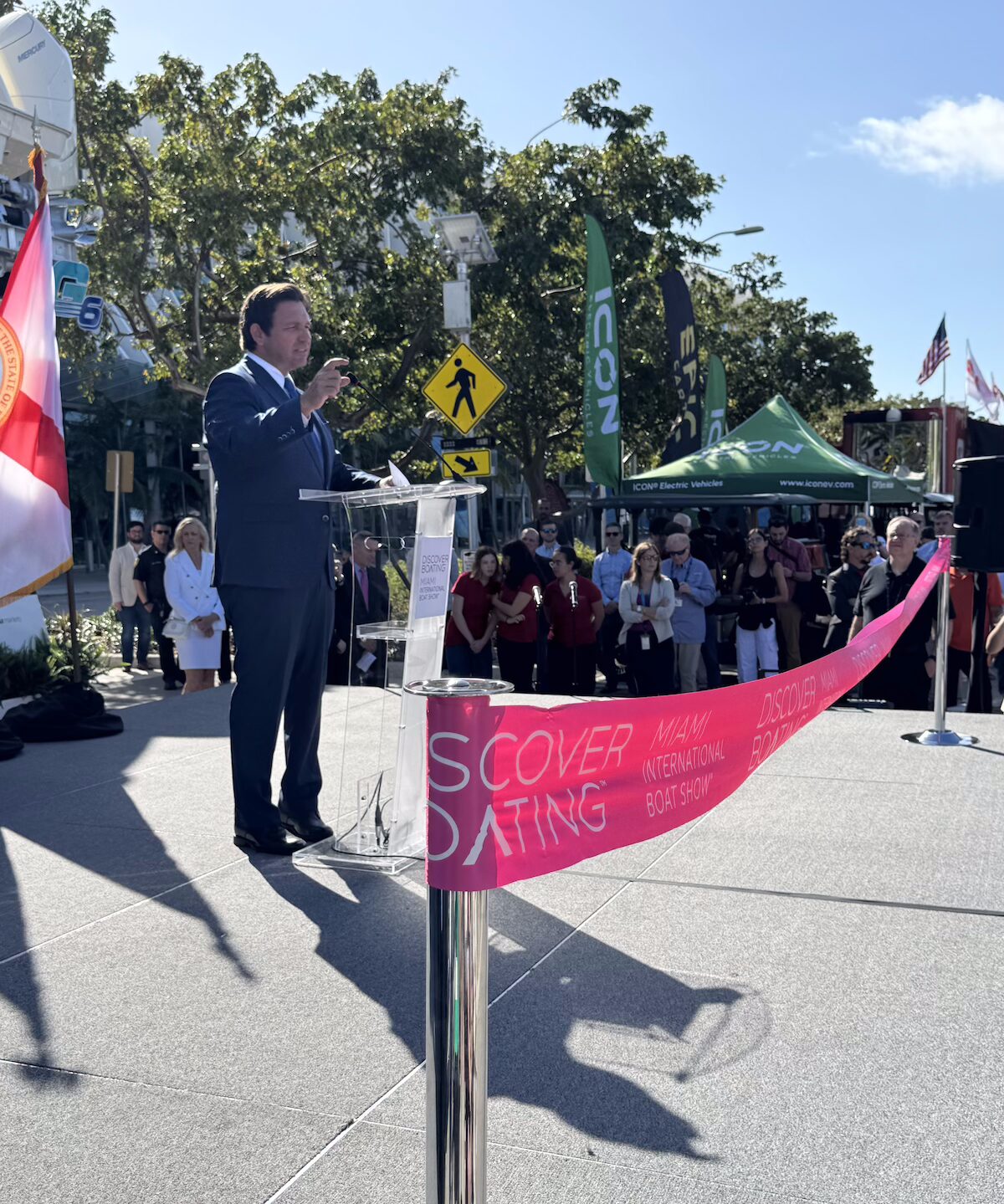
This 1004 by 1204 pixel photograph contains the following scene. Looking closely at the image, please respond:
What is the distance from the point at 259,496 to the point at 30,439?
9.92ft

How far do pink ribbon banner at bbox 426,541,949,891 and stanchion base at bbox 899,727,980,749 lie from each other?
4.49 m

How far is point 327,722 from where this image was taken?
785 cm

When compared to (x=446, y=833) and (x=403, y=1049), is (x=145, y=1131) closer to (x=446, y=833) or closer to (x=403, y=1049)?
(x=403, y=1049)

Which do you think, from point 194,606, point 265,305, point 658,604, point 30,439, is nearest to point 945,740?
point 658,604

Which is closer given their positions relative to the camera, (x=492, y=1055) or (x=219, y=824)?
(x=492, y=1055)

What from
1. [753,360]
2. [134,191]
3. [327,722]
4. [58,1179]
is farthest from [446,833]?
[753,360]

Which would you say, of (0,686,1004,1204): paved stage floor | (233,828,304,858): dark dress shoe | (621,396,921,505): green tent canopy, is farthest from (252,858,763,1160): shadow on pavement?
(621,396,921,505): green tent canopy

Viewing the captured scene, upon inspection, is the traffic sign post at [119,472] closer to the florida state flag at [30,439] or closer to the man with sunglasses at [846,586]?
the man with sunglasses at [846,586]

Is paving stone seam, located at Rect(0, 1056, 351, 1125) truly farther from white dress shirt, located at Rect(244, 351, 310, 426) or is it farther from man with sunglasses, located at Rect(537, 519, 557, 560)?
man with sunglasses, located at Rect(537, 519, 557, 560)

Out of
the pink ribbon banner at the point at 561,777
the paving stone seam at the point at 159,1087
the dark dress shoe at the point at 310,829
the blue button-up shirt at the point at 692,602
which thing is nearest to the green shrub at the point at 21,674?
the dark dress shoe at the point at 310,829

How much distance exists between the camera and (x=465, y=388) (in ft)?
41.7

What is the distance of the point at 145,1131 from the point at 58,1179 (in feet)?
0.75

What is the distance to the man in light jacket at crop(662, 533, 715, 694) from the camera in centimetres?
1139

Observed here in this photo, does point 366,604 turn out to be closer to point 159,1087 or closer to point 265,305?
point 265,305
